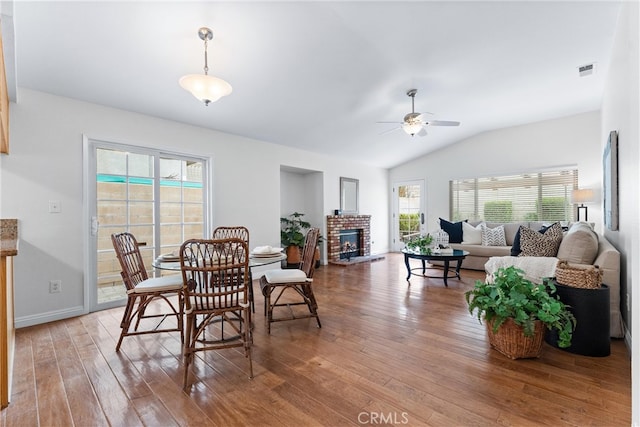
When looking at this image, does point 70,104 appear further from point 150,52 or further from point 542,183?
point 542,183

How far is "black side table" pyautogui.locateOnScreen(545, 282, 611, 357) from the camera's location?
207cm

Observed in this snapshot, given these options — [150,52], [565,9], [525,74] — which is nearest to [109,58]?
[150,52]

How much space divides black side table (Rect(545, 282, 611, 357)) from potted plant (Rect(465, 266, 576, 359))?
0.25 ft

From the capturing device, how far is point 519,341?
6.69 feet

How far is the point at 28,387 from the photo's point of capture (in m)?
1.78

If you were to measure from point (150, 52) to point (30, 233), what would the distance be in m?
2.25

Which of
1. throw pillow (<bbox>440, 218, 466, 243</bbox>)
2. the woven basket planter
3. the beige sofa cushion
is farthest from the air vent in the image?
the woven basket planter

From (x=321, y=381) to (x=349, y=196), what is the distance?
5.35 meters

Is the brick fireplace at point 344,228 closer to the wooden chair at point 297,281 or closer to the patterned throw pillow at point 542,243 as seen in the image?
the wooden chair at point 297,281

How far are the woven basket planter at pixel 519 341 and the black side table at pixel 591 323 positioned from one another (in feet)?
1.06

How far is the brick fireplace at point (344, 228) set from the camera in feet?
20.5

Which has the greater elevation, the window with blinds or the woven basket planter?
the window with blinds

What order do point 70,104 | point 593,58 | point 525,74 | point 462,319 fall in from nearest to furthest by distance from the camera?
point 462,319
point 70,104
point 593,58
point 525,74

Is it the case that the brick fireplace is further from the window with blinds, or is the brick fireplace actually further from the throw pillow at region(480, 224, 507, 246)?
the throw pillow at region(480, 224, 507, 246)
